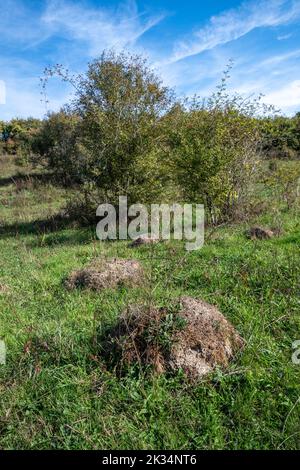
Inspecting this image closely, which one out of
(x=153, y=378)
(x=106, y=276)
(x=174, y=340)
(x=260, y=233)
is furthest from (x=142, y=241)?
(x=153, y=378)

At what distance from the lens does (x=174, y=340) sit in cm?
324

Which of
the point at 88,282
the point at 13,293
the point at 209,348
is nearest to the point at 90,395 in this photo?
the point at 209,348

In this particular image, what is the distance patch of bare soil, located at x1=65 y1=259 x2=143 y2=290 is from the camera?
5023 mm

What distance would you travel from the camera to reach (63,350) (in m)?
3.53

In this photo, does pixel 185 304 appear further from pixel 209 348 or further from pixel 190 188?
pixel 190 188

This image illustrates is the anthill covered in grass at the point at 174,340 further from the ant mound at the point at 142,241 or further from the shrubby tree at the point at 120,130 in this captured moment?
the shrubby tree at the point at 120,130

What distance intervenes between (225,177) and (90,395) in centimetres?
691

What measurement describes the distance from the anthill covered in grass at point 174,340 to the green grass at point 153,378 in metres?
0.11

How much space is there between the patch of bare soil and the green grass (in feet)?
0.60

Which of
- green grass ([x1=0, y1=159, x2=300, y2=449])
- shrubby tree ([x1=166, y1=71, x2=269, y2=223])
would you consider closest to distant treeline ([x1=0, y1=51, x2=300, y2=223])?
shrubby tree ([x1=166, y1=71, x2=269, y2=223])

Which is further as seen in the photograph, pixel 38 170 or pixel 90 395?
pixel 38 170

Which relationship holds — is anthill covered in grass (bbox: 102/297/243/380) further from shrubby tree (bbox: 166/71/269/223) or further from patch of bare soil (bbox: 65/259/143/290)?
shrubby tree (bbox: 166/71/269/223)
